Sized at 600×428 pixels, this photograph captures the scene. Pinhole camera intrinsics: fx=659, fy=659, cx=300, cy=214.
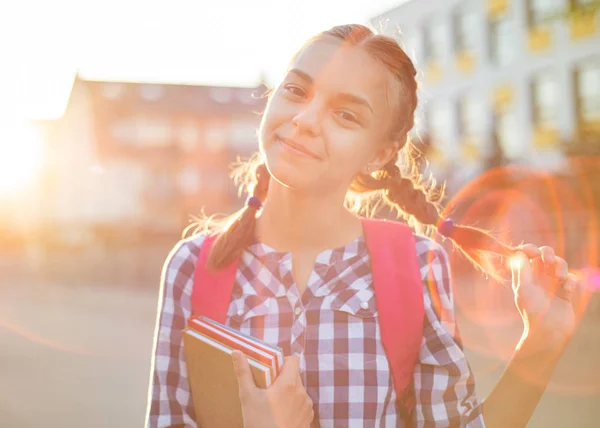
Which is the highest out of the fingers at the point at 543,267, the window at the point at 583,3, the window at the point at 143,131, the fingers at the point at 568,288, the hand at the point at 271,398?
the window at the point at 143,131

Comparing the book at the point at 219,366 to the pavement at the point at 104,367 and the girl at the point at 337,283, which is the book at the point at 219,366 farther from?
the pavement at the point at 104,367

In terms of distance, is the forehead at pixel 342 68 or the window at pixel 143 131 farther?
the window at pixel 143 131

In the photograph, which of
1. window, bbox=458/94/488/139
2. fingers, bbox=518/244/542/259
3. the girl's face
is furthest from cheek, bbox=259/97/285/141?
window, bbox=458/94/488/139

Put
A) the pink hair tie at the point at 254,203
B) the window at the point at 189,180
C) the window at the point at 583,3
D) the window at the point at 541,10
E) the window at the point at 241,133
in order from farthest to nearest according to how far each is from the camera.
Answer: the window at the point at 241,133, the window at the point at 189,180, the window at the point at 541,10, the window at the point at 583,3, the pink hair tie at the point at 254,203

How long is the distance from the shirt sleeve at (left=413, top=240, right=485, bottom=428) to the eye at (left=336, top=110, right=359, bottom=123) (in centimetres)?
44

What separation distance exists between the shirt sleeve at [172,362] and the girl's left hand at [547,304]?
0.88 meters

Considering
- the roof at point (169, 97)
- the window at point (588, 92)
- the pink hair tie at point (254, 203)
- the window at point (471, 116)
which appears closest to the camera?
the pink hair tie at point (254, 203)

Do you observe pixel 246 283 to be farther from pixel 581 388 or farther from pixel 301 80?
pixel 581 388

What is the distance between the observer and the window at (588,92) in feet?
60.7

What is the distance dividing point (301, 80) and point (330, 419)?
0.88 meters

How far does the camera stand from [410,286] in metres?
1.71

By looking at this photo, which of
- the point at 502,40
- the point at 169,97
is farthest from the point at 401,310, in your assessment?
the point at 169,97

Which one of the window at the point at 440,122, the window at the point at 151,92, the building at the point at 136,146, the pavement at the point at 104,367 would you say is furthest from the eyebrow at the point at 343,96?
the window at the point at 151,92

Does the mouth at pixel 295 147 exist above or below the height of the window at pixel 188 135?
A: below
